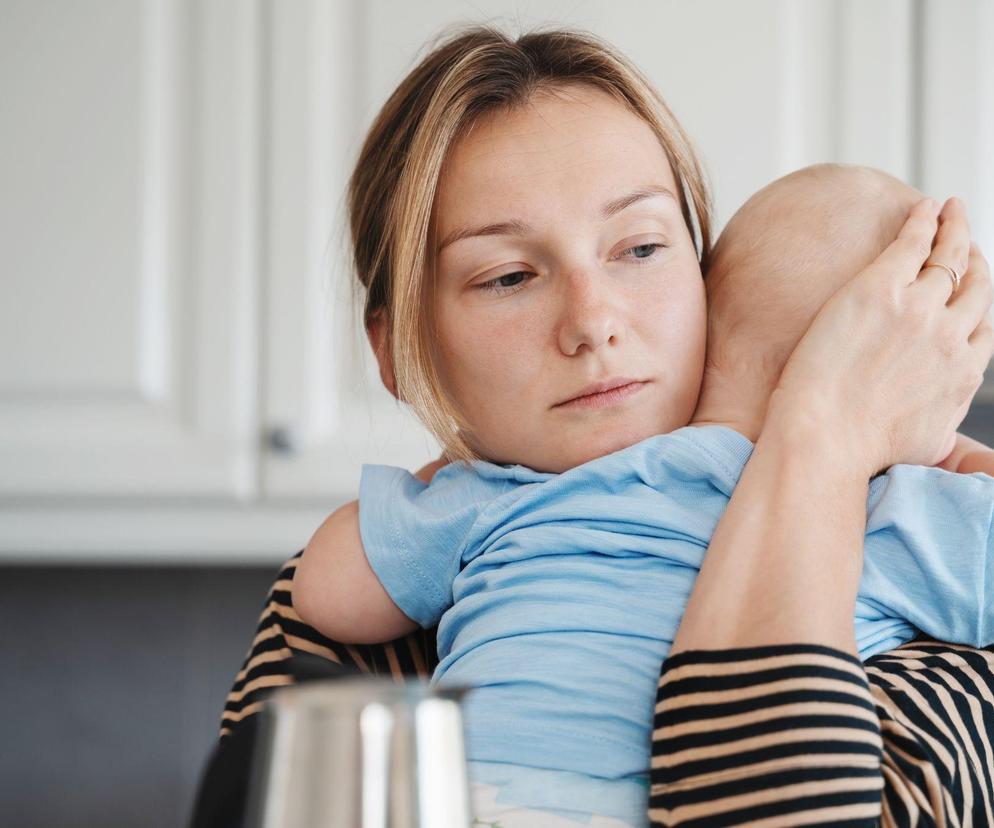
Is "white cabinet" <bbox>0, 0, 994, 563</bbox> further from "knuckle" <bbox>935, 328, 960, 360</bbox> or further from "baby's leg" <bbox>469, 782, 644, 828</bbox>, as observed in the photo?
"baby's leg" <bbox>469, 782, 644, 828</bbox>

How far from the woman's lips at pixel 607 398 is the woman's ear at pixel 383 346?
19 centimetres

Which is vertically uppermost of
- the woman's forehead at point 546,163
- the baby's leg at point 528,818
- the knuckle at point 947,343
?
the woman's forehead at point 546,163

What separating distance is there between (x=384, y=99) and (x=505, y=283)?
0.91 meters

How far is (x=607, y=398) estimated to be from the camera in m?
0.74

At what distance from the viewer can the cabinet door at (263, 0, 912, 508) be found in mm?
1541

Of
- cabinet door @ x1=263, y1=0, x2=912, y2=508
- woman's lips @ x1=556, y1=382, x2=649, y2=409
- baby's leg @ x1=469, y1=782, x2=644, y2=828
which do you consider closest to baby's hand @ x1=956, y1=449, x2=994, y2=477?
woman's lips @ x1=556, y1=382, x2=649, y2=409

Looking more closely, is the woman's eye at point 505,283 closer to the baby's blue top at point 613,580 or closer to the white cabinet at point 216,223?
the baby's blue top at point 613,580

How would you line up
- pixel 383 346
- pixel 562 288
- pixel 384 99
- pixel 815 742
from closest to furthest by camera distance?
pixel 815 742 → pixel 562 288 → pixel 383 346 → pixel 384 99

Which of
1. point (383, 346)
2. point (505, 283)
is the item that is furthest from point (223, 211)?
point (505, 283)

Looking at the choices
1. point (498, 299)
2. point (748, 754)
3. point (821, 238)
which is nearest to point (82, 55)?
point (498, 299)

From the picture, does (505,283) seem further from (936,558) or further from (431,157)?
(936,558)

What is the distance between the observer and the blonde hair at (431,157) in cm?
80

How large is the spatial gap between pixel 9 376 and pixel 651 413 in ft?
4.06

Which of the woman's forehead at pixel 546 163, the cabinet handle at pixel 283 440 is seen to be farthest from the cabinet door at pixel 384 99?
the woman's forehead at pixel 546 163
